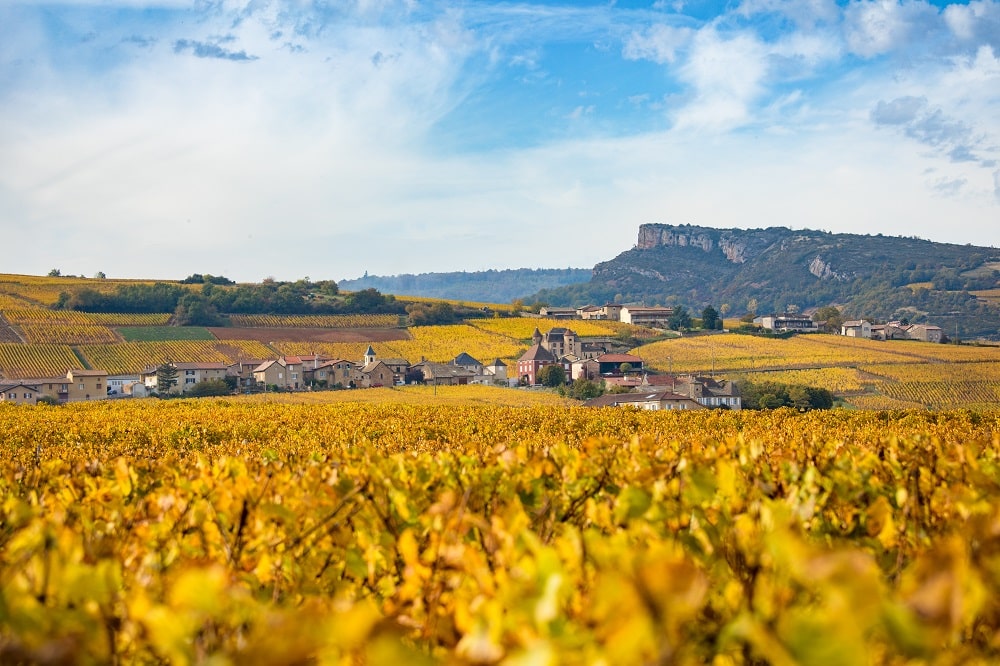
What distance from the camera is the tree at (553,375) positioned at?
240 feet

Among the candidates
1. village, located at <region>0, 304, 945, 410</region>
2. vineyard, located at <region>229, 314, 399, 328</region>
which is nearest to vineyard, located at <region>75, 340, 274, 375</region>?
village, located at <region>0, 304, 945, 410</region>

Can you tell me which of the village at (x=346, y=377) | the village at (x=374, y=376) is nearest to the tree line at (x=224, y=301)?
the village at (x=374, y=376)

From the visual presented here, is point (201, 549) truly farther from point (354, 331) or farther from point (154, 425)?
point (354, 331)

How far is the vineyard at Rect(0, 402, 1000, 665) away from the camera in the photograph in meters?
1.21

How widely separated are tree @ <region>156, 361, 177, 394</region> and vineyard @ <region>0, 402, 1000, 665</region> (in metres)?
68.2

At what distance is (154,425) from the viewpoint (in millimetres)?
18891

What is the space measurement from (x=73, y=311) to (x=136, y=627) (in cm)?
9928

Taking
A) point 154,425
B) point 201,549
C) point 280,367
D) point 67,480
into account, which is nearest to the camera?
point 201,549

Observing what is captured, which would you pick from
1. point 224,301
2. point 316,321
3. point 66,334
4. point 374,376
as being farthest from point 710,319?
point 66,334

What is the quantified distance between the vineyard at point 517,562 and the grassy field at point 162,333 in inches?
3412

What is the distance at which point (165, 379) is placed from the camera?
69.2 m

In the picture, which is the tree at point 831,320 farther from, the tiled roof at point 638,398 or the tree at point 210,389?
the tree at point 210,389

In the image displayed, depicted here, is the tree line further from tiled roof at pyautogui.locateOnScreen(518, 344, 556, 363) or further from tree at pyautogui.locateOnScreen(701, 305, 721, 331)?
tree at pyautogui.locateOnScreen(701, 305, 721, 331)

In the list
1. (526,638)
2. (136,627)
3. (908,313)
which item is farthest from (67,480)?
(908,313)
